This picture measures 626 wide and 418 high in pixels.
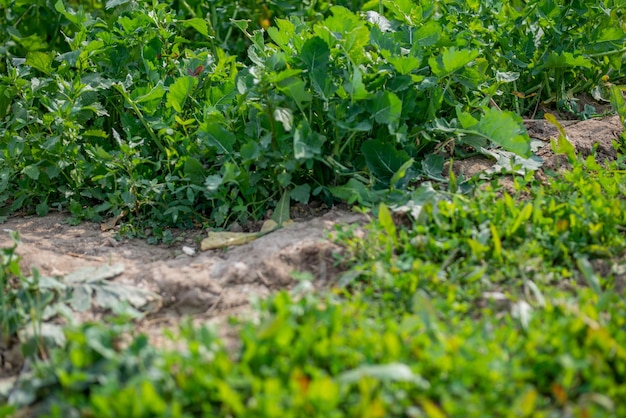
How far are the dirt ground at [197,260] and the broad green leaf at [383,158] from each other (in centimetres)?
24

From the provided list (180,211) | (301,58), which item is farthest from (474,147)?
(180,211)

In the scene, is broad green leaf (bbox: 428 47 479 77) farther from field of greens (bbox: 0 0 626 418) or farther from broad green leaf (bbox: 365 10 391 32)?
broad green leaf (bbox: 365 10 391 32)

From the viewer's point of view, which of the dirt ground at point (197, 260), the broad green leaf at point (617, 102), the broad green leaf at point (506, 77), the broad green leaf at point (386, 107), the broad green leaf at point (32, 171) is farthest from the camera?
the broad green leaf at point (617, 102)

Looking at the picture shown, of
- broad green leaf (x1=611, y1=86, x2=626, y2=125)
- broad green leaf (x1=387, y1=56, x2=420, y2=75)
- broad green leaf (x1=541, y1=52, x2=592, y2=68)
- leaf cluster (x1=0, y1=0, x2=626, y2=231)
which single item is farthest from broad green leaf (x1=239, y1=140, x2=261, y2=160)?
broad green leaf (x1=611, y1=86, x2=626, y2=125)

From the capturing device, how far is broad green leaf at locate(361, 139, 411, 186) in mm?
3250

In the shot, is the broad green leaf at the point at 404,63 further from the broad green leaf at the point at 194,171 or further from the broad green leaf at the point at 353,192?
the broad green leaf at the point at 194,171

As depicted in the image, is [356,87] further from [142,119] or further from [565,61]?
[565,61]

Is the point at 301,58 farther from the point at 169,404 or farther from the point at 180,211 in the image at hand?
the point at 169,404

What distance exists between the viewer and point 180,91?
353 cm

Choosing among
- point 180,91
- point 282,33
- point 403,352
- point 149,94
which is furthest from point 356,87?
point 403,352

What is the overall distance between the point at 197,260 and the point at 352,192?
2.28 ft

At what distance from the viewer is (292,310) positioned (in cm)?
234

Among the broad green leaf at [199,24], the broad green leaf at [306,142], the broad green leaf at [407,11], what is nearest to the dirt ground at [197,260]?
the broad green leaf at [306,142]

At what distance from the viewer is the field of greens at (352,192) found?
213 centimetres
